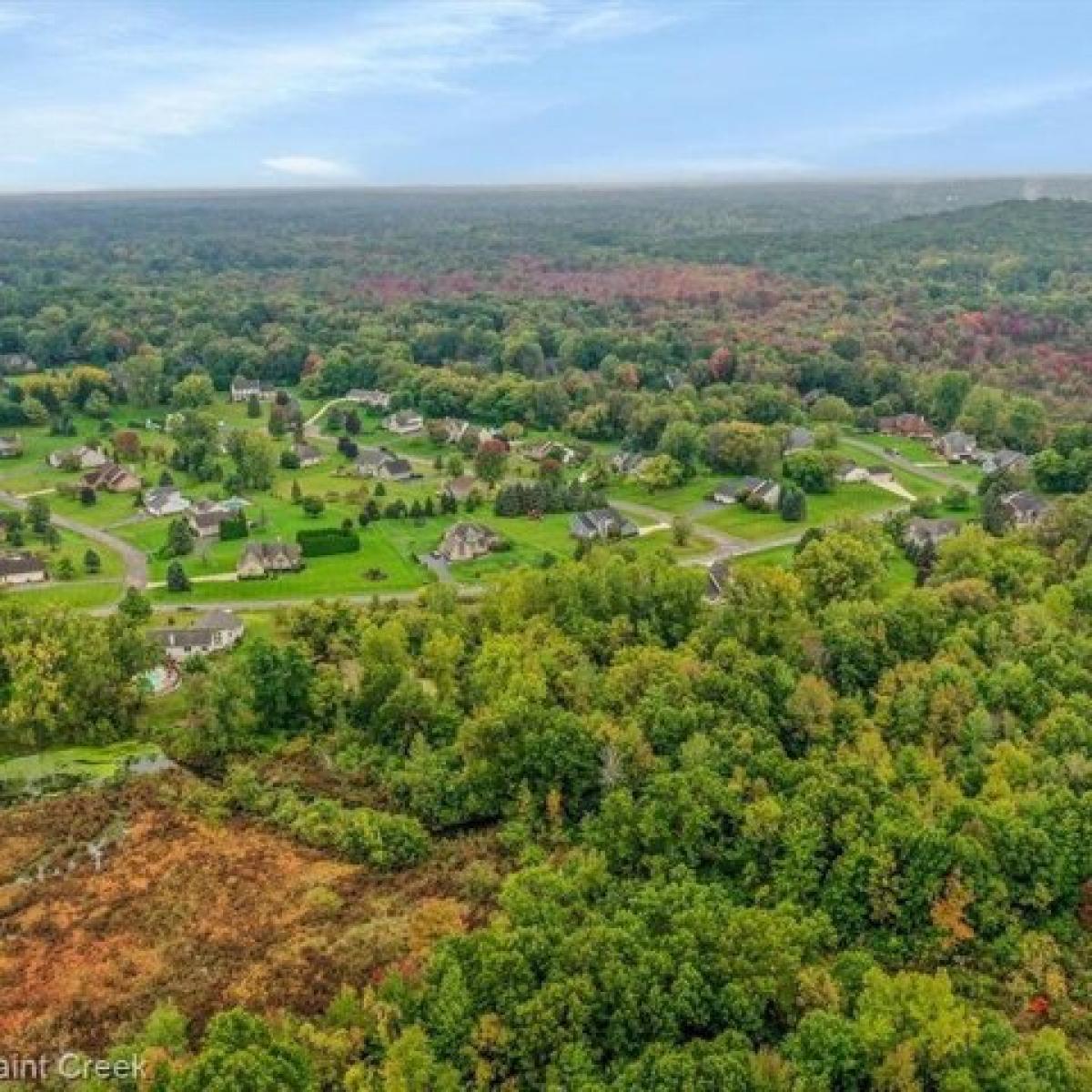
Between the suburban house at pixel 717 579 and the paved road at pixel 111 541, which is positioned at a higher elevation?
the suburban house at pixel 717 579

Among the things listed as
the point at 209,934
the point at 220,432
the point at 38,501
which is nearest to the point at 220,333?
the point at 220,432

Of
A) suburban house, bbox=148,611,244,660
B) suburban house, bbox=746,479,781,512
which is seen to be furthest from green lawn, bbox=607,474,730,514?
suburban house, bbox=148,611,244,660

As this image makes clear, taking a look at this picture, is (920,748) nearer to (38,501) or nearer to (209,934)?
(209,934)

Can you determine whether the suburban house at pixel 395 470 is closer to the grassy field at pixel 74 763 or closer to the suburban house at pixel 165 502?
the suburban house at pixel 165 502

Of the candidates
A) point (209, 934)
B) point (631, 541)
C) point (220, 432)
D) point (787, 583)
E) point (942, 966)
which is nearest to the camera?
point (942, 966)

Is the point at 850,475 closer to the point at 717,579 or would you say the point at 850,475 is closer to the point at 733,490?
the point at 733,490

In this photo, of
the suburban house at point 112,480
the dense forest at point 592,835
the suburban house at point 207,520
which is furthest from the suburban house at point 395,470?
the dense forest at point 592,835
